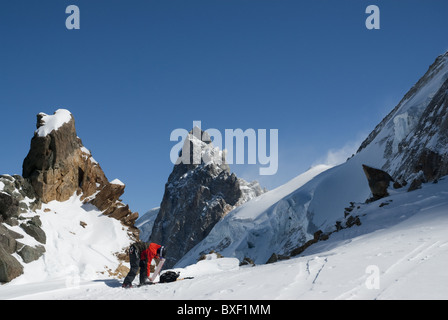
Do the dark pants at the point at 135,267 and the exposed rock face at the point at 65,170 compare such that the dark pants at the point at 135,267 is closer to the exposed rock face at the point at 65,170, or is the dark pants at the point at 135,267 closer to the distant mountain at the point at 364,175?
the distant mountain at the point at 364,175

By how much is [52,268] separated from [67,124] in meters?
12.5

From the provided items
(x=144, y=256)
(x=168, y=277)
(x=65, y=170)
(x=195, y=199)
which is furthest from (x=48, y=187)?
(x=195, y=199)

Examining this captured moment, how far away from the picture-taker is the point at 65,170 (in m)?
28.2

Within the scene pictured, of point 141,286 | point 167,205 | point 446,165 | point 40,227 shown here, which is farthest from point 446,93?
point 167,205

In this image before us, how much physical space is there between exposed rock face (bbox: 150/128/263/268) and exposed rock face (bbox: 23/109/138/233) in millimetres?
91683

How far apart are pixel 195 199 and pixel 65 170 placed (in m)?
107

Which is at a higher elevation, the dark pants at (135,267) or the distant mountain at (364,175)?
the distant mountain at (364,175)

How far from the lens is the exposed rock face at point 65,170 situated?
26.7 metres

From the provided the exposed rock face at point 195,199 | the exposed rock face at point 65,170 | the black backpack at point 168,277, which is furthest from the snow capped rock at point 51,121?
the exposed rock face at point 195,199

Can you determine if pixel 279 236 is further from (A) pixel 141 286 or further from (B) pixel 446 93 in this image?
(A) pixel 141 286

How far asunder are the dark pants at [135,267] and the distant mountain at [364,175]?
20.1 feet

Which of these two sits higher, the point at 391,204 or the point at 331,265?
the point at 391,204

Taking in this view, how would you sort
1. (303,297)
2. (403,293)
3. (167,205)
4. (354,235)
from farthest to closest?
(167,205)
(354,235)
(303,297)
(403,293)

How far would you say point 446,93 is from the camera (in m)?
27.6
